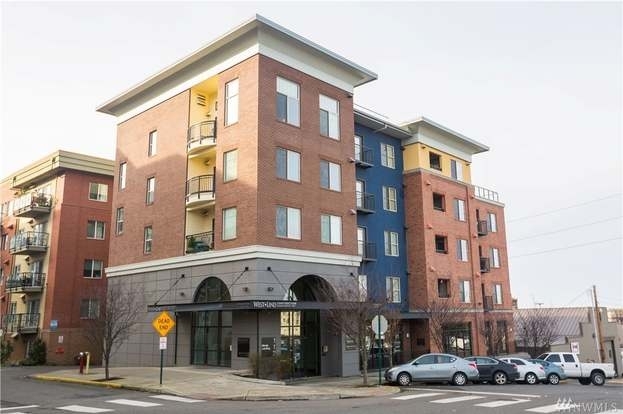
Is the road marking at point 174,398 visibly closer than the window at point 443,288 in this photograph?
Yes

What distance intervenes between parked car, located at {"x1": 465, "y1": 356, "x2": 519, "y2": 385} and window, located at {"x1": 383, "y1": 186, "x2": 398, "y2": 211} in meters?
13.8

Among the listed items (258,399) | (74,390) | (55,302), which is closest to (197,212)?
(74,390)

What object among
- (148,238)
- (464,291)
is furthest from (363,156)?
(148,238)

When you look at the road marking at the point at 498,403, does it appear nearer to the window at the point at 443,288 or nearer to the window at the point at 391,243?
the window at the point at 391,243

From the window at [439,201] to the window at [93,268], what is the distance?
26713 mm

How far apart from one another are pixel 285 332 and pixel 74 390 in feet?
32.0

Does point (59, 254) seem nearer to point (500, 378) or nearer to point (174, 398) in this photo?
point (174, 398)

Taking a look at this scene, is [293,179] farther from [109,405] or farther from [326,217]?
[109,405]

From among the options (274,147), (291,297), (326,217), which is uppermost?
(274,147)

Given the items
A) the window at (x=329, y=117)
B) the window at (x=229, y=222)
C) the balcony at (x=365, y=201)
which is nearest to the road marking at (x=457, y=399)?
the window at (x=229, y=222)

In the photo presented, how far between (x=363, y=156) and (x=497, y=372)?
16.1 meters

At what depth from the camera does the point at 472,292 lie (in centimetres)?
4362

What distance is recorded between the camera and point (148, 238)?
34.1 meters

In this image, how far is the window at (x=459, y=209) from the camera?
43656 mm
